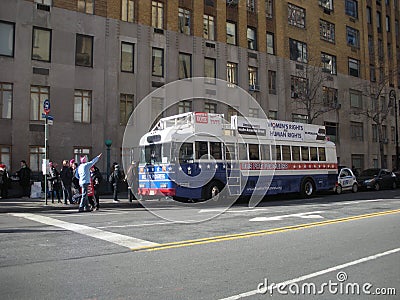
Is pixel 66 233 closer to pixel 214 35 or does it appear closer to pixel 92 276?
pixel 92 276

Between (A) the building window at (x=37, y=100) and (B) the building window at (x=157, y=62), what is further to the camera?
(B) the building window at (x=157, y=62)

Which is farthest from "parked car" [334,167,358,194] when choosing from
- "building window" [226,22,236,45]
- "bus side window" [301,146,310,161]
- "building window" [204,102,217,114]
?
"building window" [226,22,236,45]

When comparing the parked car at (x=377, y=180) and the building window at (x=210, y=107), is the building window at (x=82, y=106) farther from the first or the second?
the parked car at (x=377, y=180)

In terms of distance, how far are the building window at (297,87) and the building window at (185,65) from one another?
1001cm

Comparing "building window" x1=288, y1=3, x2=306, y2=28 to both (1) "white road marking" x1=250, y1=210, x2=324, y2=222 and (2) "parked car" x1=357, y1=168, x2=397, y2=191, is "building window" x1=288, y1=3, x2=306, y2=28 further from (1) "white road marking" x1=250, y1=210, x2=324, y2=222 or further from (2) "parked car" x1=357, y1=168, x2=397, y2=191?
(1) "white road marking" x1=250, y1=210, x2=324, y2=222

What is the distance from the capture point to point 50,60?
920 inches

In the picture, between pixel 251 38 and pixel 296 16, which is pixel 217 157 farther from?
pixel 296 16

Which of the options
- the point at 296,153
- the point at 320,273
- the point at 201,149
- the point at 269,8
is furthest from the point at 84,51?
the point at 320,273

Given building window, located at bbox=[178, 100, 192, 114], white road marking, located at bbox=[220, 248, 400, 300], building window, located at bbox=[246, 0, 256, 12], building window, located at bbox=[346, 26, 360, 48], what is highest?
building window, located at bbox=[346, 26, 360, 48]

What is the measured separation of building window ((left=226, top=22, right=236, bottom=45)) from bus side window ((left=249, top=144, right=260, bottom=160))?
15517 millimetres

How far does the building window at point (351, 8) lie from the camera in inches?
1682

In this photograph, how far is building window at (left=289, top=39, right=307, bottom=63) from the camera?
35.9 m

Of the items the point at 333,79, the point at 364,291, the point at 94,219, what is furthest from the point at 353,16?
the point at 364,291

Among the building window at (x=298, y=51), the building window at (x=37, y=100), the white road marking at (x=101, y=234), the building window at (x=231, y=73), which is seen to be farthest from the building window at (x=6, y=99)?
the building window at (x=298, y=51)
